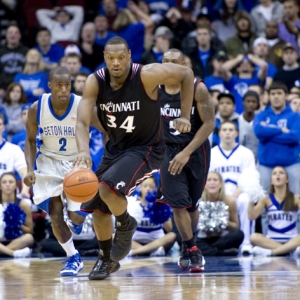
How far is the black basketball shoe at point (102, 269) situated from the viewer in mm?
6676

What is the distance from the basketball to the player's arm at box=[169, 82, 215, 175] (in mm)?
1410

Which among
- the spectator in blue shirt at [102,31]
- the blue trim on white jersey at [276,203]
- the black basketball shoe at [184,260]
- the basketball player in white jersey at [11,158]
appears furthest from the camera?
the spectator in blue shirt at [102,31]

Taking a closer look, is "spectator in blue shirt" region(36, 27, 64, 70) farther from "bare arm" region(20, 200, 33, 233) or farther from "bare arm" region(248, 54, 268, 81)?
"bare arm" region(20, 200, 33, 233)

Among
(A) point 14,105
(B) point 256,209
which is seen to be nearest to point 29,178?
(B) point 256,209

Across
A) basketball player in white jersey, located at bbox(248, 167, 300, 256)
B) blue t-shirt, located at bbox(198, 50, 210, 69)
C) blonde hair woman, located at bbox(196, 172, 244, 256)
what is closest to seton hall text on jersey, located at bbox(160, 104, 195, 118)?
blonde hair woman, located at bbox(196, 172, 244, 256)

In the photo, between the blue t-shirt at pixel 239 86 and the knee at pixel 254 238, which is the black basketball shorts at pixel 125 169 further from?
→ the blue t-shirt at pixel 239 86

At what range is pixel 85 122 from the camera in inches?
244

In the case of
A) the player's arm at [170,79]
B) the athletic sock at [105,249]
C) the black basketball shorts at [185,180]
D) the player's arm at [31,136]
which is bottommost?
the athletic sock at [105,249]

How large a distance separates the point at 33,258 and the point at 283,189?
3.42m

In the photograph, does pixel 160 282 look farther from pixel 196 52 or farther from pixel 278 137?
pixel 196 52

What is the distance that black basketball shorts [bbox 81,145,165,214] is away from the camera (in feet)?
20.3

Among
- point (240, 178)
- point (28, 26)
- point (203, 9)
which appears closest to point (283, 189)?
point (240, 178)

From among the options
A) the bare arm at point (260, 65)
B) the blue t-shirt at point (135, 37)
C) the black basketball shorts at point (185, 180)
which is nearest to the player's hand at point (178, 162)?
the black basketball shorts at point (185, 180)

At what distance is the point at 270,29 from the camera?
519 inches
